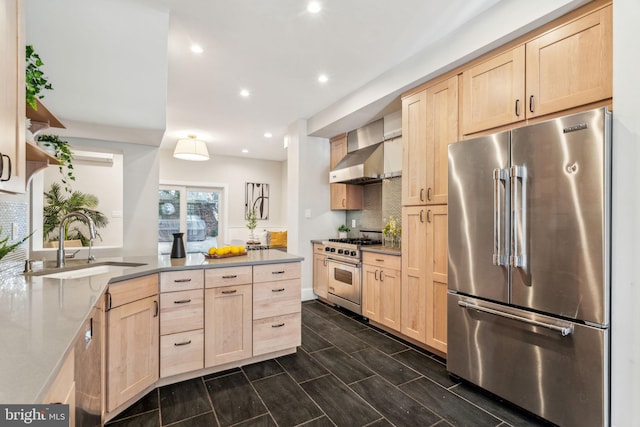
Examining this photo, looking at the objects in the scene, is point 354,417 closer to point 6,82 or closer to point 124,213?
point 6,82

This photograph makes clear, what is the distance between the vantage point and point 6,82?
1.21m

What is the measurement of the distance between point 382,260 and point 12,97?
2983 mm

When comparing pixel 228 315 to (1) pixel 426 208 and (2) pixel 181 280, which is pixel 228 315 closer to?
(2) pixel 181 280

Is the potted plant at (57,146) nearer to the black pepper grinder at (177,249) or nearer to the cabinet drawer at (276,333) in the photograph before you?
the black pepper grinder at (177,249)

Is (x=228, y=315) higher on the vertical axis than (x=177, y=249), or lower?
lower

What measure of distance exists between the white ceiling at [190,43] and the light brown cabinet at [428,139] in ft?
1.36

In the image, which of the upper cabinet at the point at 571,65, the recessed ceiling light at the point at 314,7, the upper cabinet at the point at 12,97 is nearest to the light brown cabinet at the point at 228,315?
the upper cabinet at the point at 12,97

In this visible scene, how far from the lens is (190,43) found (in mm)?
2549

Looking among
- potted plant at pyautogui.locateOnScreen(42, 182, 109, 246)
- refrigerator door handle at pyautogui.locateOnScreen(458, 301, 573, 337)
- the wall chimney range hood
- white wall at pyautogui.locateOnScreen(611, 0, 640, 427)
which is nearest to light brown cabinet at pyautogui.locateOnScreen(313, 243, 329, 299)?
the wall chimney range hood

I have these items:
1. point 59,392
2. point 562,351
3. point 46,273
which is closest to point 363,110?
point 562,351

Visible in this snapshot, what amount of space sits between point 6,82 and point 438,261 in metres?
2.83

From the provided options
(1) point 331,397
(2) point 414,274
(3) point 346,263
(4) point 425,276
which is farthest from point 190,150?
(1) point 331,397

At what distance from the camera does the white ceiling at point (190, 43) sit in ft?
6.68

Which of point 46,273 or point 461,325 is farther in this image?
point 461,325
